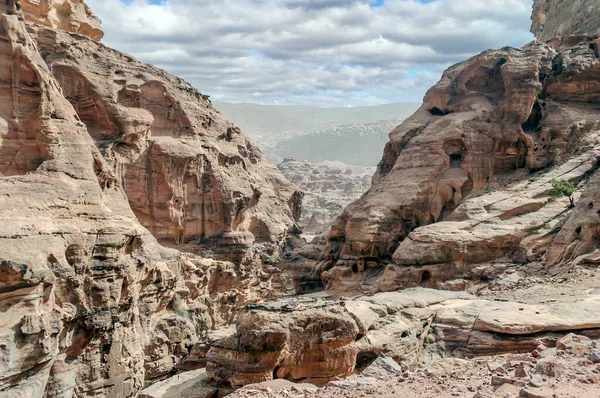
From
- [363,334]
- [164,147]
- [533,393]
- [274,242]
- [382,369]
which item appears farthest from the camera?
[274,242]

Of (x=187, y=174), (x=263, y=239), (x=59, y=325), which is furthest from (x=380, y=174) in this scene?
(x=59, y=325)

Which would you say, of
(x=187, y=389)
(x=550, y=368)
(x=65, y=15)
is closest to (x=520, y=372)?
(x=550, y=368)

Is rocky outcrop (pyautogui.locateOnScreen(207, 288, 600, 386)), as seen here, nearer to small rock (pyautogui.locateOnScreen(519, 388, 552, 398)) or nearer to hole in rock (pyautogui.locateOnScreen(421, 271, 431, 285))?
small rock (pyautogui.locateOnScreen(519, 388, 552, 398))

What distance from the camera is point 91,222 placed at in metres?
16.3

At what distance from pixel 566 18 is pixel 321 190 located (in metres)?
54.0

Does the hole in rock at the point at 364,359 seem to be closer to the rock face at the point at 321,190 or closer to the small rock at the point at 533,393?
the small rock at the point at 533,393

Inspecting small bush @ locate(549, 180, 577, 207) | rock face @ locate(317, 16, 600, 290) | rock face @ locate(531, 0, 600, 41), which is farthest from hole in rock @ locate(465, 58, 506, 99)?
rock face @ locate(531, 0, 600, 41)

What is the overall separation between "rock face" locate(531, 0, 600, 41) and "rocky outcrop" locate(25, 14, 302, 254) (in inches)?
1120

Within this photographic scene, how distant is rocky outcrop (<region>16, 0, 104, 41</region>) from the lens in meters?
31.3

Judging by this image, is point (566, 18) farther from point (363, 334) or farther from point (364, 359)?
point (364, 359)

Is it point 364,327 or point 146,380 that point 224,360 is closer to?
point 364,327

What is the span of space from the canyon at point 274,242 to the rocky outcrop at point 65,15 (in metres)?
0.15

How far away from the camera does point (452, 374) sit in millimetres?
10336

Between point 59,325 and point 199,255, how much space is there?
21.3 m
